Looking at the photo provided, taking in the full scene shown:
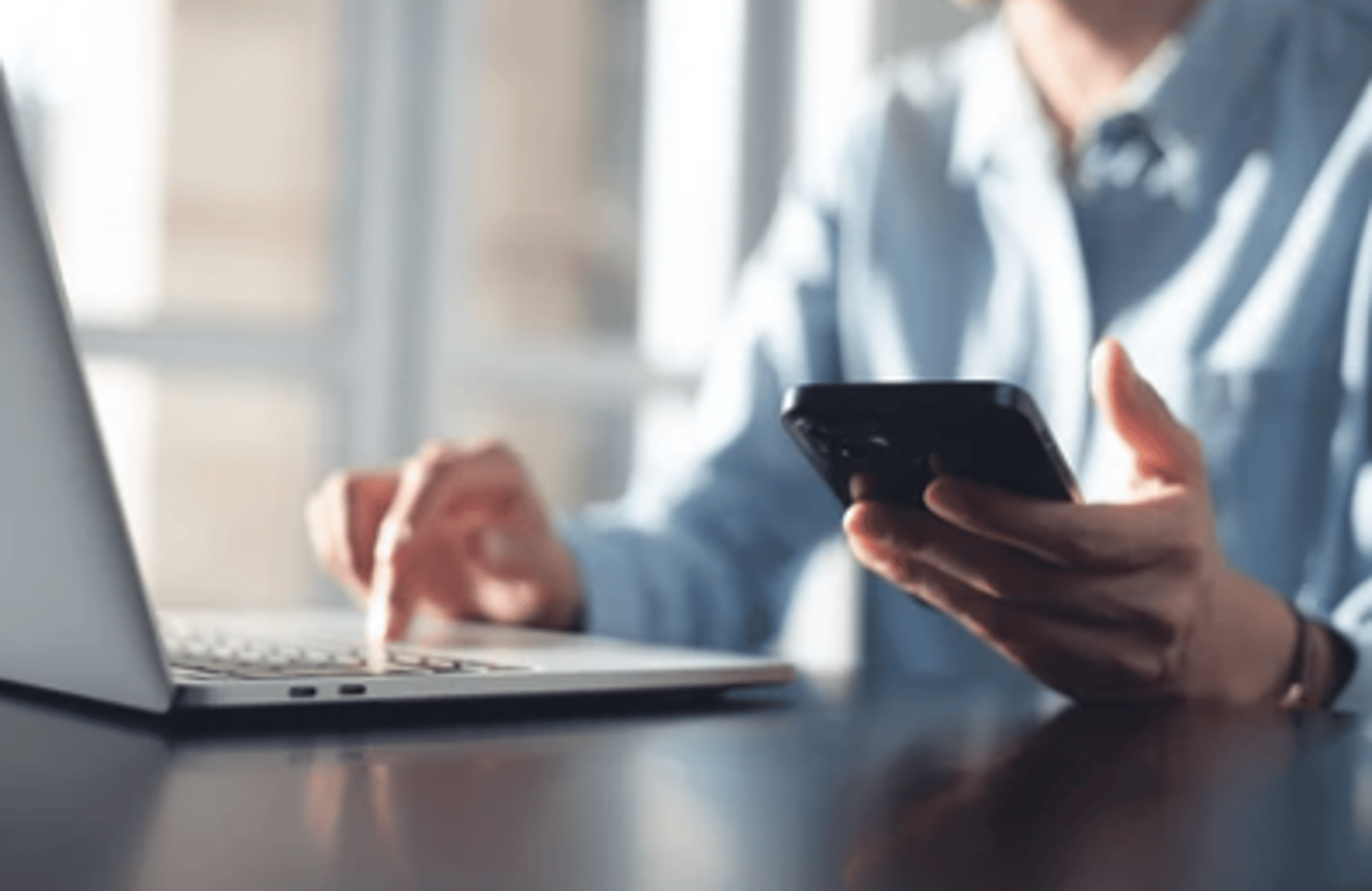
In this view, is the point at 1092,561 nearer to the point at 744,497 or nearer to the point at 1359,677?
the point at 1359,677

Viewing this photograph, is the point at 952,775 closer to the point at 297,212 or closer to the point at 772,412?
the point at 772,412

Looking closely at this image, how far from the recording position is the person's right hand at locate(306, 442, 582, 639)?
3.28ft

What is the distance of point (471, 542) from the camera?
1.02m

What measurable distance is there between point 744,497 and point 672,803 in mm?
915

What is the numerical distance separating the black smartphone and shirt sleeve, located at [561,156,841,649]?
49cm

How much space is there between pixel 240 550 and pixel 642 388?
101 cm

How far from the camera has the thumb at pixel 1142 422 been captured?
24.9 inches

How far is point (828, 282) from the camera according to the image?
4.70 feet

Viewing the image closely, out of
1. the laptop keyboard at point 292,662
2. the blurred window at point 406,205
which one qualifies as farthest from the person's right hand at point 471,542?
the blurred window at point 406,205

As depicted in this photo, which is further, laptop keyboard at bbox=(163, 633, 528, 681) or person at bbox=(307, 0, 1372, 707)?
person at bbox=(307, 0, 1372, 707)

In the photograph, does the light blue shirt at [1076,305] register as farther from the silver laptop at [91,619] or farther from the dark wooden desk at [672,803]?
the dark wooden desk at [672,803]

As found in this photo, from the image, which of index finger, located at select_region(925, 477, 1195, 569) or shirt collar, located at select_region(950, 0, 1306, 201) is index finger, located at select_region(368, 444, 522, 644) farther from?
shirt collar, located at select_region(950, 0, 1306, 201)

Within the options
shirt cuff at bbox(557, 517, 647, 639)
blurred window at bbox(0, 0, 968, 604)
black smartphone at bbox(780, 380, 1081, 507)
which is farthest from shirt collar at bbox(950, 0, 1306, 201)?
blurred window at bbox(0, 0, 968, 604)

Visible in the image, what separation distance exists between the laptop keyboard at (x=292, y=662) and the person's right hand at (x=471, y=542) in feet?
0.73
